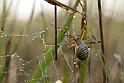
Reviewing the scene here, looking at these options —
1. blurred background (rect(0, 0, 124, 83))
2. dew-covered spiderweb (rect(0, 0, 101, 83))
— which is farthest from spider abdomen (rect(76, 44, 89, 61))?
blurred background (rect(0, 0, 124, 83))

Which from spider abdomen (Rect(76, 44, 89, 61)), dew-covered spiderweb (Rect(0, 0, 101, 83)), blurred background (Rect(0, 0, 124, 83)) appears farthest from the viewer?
blurred background (Rect(0, 0, 124, 83))

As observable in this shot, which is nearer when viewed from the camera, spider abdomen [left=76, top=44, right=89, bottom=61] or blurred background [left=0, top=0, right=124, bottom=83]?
spider abdomen [left=76, top=44, right=89, bottom=61]

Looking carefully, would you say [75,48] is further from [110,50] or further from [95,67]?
[110,50]

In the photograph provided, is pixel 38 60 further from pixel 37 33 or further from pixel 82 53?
pixel 82 53

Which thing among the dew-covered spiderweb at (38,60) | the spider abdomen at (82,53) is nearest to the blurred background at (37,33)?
the dew-covered spiderweb at (38,60)

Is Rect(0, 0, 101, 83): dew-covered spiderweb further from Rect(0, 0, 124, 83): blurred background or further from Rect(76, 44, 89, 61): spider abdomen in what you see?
Rect(76, 44, 89, 61): spider abdomen

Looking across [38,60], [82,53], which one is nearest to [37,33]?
[38,60]

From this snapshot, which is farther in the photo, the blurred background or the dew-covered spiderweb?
the blurred background

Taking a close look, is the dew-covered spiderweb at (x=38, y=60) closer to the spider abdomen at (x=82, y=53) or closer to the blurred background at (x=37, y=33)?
the blurred background at (x=37, y=33)

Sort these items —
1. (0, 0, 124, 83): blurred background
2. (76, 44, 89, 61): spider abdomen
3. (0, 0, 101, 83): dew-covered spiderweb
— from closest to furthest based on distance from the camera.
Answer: (76, 44, 89, 61): spider abdomen
(0, 0, 101, 83): dew-covered spiderweb
(0, 0, 124, 83): blurred background

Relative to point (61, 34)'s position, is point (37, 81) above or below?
below

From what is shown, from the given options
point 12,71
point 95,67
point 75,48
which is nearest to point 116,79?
point 95,67
